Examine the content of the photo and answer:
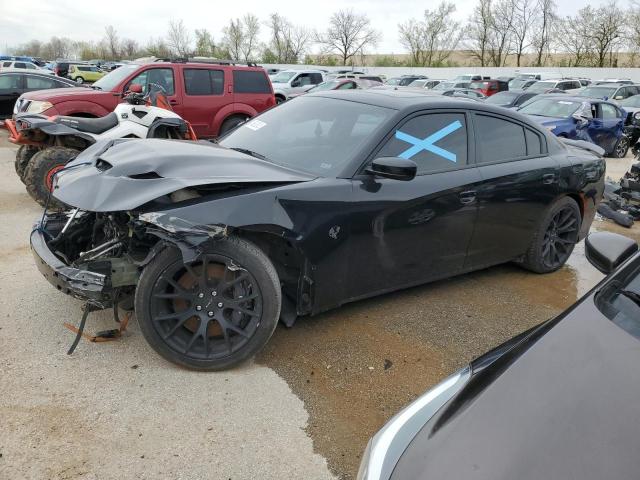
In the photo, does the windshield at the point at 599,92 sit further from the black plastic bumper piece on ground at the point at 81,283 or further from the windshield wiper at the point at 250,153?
the black plastic bumper piece on ground at the point at 81,283

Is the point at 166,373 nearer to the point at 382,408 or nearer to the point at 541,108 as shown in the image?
the point at 382,408

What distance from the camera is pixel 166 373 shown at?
9.81 ft

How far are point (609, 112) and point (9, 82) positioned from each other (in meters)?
15.4

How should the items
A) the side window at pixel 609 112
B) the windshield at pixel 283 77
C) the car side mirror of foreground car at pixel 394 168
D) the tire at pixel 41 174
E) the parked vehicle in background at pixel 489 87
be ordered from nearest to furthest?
1. the car side mirror of foreground car at pixel 394 168
2. the tire at pixel 41 174
3. the side window at pixel 609 112
4. the parked vehicle in background at pixel 489 87
5. the windshield at pixel 283 77

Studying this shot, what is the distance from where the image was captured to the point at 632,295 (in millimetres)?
1927

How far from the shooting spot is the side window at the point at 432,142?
358cm

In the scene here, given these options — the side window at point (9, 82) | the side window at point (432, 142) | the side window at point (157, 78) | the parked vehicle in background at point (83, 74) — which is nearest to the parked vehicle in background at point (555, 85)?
the side window at point (157, 78)

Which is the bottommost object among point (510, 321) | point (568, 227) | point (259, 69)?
point (510, 321)

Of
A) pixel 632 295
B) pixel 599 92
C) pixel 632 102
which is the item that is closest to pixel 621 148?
pixel 632 102

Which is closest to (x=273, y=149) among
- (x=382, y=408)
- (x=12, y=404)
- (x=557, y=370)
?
(x=382, y=408)

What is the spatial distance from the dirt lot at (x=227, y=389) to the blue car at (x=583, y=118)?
895 centimetres

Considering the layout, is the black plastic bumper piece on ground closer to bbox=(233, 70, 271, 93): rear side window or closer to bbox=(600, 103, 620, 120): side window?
bbox=(233, 70, 271, 93): rear side window

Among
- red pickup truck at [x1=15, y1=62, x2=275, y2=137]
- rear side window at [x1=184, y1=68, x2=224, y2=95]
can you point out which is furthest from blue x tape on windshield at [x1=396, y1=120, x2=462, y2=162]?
rear side window at [x1=184, y1=68, x2=224, y2=95]

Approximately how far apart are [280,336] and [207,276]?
0.80 meters
